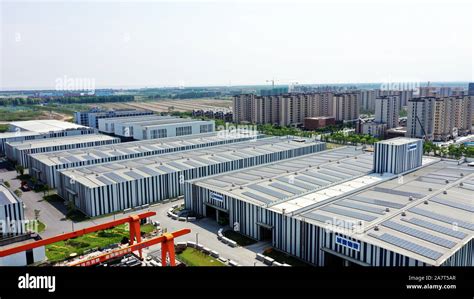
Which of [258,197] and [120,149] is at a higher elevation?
[120,149]

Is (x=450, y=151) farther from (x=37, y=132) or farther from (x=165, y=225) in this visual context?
(x=37, y=132)

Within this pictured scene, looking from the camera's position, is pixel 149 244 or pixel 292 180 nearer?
pixel 149 244

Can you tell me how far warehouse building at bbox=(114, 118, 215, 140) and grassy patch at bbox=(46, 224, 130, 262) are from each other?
85.4 ft

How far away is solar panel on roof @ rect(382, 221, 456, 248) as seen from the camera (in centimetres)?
1438

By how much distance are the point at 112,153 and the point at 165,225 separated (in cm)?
1578

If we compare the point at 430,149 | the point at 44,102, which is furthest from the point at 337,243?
the point at 44,102

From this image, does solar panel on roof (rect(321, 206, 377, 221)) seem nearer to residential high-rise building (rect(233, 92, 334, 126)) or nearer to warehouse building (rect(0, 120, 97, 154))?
warehouse building (rect(0, 120, 97, 154))

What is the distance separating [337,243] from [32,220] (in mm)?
18017

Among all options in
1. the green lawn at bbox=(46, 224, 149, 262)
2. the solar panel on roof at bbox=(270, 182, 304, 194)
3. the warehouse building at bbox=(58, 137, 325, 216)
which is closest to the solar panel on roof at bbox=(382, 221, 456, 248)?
the solar panel on roof at bbox=(270, 182, 304, 194)

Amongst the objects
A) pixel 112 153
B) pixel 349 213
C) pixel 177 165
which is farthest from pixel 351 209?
pixel 112 153

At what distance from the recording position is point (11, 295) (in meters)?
3.09

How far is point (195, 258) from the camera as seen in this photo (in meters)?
17.4

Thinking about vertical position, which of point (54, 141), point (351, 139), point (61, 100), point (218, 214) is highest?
point (61, 100)

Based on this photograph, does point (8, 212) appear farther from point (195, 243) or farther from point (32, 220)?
point (195, 243)
